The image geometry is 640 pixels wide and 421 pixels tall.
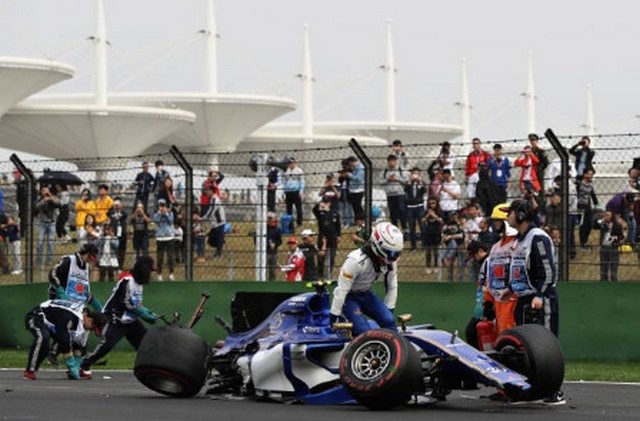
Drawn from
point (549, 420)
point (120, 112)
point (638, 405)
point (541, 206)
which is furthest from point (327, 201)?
point (120, 112)

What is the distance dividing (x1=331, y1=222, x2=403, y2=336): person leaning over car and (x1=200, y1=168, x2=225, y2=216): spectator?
8.89 meters

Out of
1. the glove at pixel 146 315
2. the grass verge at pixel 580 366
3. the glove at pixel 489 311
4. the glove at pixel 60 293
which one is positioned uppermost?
→ the glove at pixel 60 293

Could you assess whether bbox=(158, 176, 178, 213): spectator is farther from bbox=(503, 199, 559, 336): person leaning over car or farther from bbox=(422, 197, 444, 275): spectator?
bbox=(503, 199, 559, 336): person leaning over car

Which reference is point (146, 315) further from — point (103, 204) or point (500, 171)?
point (103, 204)

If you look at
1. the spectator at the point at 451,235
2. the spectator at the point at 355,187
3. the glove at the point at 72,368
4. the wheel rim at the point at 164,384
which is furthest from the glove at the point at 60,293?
the spectator at the point at 451,235

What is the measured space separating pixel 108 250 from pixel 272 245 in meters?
2.57

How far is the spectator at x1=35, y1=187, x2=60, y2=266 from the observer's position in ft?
86.6

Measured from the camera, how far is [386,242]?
1583 centimetres

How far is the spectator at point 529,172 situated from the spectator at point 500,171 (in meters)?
0.21

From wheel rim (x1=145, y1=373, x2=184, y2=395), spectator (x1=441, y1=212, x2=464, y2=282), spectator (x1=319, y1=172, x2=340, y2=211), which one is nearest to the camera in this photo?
wheel rim (x1=145, y1=373, x2=184, y2=395)

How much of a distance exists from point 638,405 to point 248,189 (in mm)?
10065

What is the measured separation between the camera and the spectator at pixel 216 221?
24.9 m

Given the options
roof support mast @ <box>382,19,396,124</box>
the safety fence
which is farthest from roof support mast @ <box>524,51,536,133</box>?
the safety fence

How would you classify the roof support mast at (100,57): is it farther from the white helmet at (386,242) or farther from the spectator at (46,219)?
the white helmet at (386,242)
